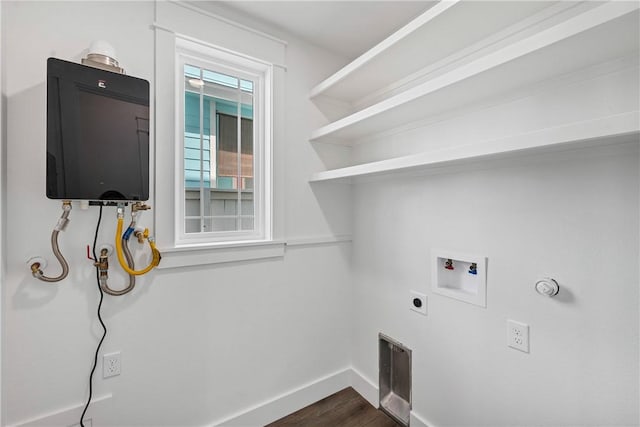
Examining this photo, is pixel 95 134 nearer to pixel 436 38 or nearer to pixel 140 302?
pixel 140 302

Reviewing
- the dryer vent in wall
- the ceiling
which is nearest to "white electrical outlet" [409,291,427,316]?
the dryer vent in wall

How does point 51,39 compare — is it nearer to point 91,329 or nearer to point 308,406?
point 91,329

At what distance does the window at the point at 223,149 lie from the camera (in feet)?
5.17

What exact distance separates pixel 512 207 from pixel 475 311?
0.54 meters

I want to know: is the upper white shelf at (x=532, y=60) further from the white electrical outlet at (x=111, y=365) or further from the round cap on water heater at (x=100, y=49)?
the white electrical outlet at (x=111, y=365)

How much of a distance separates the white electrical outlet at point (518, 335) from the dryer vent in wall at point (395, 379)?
639 millimetres

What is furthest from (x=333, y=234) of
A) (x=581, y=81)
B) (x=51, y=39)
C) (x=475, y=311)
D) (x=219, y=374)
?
(x=51, y=39)

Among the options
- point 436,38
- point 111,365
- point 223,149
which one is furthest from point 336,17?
point 111,365

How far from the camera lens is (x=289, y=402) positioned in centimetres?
181

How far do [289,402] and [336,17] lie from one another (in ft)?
7.92

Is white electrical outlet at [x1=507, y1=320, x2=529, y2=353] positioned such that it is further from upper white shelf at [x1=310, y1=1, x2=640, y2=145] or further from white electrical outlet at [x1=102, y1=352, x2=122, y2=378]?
white electrical outlet at [x1=102, y1=352, x2=122, y2=378]

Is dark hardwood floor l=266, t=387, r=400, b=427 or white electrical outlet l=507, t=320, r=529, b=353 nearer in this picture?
white electrical outlet l=507, t=320, r=529, b=353

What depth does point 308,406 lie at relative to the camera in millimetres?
1883

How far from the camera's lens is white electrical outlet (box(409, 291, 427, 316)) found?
1.62m
